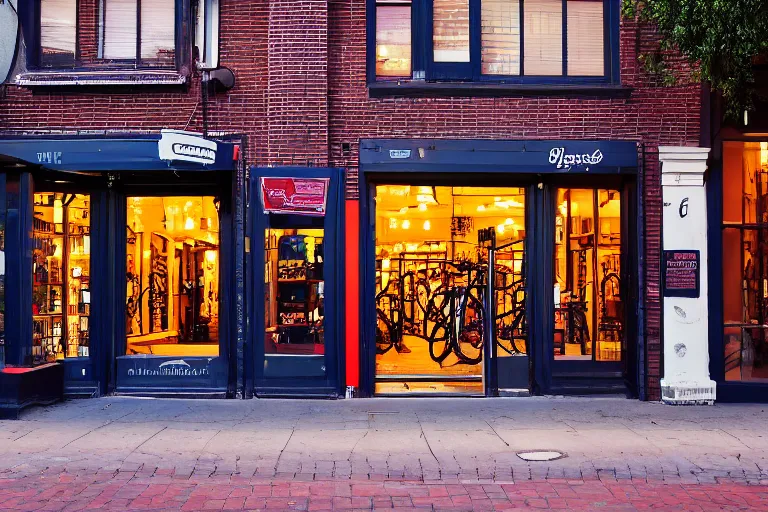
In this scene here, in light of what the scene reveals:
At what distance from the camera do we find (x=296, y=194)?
12.4 m

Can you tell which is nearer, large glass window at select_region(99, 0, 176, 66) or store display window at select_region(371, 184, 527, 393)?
large glass window at select_region(99, 0, 176, 66)

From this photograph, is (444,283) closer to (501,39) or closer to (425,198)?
(425,198)

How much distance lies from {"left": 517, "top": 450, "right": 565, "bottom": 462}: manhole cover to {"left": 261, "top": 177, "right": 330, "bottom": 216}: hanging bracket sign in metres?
4.86

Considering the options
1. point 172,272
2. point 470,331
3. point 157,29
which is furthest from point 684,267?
point 157,29

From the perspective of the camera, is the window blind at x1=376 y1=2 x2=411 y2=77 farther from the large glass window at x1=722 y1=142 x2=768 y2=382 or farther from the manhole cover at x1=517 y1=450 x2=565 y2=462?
the manhole cover at x1=517 y1=450 x2=565 y2=462

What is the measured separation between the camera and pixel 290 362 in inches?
493

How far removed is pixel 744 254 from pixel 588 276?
7.28 ft

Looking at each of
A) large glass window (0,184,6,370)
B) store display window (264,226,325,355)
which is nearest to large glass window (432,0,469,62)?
store display window (264,226,325,355)

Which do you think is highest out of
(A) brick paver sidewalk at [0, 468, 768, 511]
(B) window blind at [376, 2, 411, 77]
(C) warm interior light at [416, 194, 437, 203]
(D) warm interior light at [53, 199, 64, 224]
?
(B) window blind at [376, 2, 411, 77]

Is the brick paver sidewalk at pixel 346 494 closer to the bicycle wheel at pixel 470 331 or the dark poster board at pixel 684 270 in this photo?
the dark poster board at pixel 684 270

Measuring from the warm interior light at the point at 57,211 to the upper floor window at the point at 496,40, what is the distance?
490cm

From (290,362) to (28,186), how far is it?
169 inches

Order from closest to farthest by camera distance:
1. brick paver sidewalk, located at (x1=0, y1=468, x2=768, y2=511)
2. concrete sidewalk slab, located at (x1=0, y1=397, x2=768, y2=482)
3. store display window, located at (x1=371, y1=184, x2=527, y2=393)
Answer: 1. brick paver sidewalk, located at (x1=0, y1=468, x2=768, y2=511)
2. concrete sidewalk slab, located at (x1=0, y1=397, x2=768, y2=482)
3. store display window, located at (x1=371, y1=184, x2=527, y2=393)

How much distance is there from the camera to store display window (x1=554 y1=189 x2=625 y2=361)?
13102 millimetres
